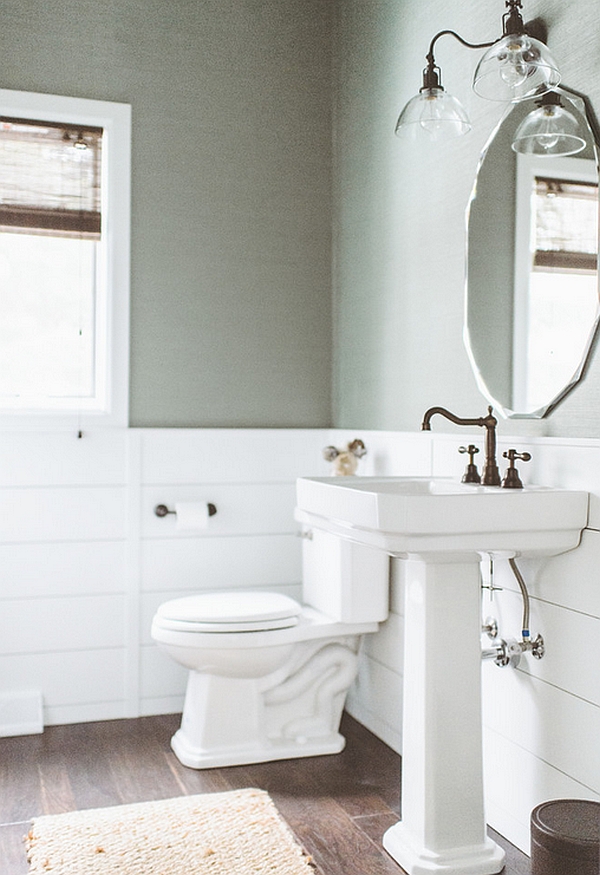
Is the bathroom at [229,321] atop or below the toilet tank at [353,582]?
atop

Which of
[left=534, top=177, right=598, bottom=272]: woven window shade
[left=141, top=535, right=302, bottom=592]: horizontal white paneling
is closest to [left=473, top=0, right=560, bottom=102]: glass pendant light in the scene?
[left=534, top=177, right=598, bottom=272]: woven window shade

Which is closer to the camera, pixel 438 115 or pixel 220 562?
pixel 438 115

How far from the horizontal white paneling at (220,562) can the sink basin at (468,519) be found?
1274 mm

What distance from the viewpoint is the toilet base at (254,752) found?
274 centimetres

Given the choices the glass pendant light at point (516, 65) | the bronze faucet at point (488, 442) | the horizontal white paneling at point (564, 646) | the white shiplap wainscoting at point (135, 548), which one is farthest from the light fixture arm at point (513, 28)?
the horizontal white paneling at point (564, 646)

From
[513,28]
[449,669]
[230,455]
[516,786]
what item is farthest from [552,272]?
[230,455]

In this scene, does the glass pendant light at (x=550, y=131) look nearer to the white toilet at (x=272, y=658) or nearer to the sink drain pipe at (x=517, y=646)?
the sink drain pipe at (x=517, y=646)

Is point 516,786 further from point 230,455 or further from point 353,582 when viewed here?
point 230,455

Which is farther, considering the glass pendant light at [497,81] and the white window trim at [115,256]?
the white window trim at [115,256]

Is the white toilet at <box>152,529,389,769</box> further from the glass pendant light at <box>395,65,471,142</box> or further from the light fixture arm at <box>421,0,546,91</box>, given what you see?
the light fixture arm at <box>421,0,546,91</box>

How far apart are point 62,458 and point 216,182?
1146 millimetres

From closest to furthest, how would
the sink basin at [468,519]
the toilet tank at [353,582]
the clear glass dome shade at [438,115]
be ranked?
the sink basin at [468,519]
the clear glass dome shade at [438,115]
the toilet tank at [353,582]

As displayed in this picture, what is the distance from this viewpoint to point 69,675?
316cm

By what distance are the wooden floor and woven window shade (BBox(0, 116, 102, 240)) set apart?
5.73ft
